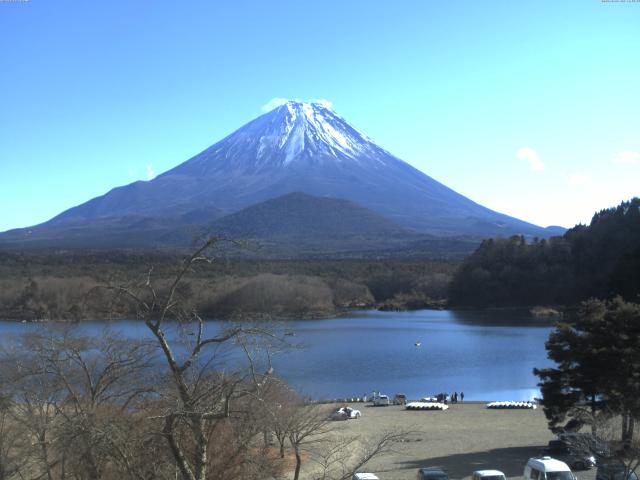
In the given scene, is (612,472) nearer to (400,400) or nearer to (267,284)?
(400,400)

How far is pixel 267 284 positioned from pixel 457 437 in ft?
97.8

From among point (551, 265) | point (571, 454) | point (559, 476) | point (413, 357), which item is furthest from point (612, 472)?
point (551, 265)

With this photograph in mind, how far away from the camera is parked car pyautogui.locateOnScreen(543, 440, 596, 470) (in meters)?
8.35

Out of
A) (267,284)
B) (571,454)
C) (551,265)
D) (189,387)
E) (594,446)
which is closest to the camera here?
(189,387)

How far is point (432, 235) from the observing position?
84688 millimetres

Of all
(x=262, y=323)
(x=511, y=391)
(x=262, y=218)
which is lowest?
(x=511, y=391)

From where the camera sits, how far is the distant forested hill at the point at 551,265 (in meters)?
42.0

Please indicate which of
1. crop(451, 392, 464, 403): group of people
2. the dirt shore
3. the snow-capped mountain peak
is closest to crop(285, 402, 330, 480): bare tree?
the dirt shore

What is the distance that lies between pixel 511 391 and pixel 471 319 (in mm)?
21085

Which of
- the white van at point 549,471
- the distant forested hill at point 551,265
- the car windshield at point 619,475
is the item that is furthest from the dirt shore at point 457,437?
the distant forested hill at point 551,265

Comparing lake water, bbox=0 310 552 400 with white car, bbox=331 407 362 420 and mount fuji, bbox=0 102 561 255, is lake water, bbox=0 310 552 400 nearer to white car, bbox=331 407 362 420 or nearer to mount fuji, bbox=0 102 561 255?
white car, bbox=331 407 362 420

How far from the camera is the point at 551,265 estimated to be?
44500mm

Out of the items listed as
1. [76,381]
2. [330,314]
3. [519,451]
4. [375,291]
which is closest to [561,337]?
[519,451]

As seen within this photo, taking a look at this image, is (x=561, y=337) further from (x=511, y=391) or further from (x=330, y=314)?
(x=330, y=314)
